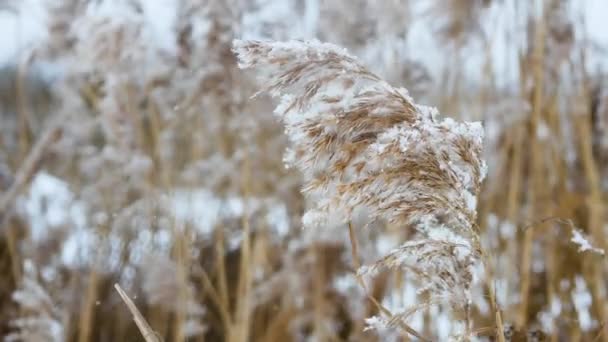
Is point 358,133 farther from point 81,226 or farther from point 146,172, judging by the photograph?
point 81,226

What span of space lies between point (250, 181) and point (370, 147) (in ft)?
3.67

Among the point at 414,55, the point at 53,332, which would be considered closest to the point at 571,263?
the point at 414,55

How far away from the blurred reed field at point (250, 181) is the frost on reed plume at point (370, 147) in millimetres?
314

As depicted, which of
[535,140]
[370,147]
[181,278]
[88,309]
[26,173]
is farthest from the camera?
[26,173]

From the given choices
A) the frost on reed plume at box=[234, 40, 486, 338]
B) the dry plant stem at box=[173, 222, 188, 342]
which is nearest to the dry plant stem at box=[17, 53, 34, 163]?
the dry plant stem at box=[173, 222, 188, 342]

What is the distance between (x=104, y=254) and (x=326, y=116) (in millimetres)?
989

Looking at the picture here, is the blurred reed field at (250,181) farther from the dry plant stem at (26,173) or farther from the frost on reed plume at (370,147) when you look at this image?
the frost on reed plume at (370,147)

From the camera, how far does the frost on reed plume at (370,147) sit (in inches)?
22.6

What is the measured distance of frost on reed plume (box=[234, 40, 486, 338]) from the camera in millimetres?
575

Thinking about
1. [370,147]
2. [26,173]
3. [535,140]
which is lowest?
[370,147]

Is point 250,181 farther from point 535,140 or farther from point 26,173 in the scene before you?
point 535,140

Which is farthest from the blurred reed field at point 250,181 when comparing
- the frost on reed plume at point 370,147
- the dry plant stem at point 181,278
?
the frost on reed plume at point 370,147

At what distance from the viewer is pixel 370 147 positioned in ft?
1.93

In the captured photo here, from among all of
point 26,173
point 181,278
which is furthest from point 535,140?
point 26,173
